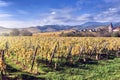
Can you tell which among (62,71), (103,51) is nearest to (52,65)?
(62,71)

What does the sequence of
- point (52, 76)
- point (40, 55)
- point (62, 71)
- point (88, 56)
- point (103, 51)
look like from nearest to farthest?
point (52, 76), point (62, 71), point (40, 55), point (88, 56), point (103, 51)

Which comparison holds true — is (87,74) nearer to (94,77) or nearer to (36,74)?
(94,77)

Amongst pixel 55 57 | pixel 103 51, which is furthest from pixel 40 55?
pixel 103 51

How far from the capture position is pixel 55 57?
3719 cm

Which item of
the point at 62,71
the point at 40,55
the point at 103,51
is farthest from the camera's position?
the point at 103,51

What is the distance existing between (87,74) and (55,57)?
8.98 m

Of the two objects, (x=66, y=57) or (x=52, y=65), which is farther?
(x=66, y=57)

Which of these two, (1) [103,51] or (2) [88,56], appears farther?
(1) [103,51]

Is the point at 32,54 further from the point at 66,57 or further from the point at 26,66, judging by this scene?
the point at 66,57

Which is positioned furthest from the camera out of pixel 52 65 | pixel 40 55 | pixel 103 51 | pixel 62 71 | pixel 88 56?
pixel 103 51

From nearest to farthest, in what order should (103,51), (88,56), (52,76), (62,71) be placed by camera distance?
1. (52,76)
2. (62,71)
3. (88,56)
4. (103,51)

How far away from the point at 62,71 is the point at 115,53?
2105 centimetres

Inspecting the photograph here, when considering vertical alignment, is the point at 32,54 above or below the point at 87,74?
above

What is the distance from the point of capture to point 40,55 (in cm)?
3628
